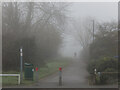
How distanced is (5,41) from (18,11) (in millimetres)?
2724

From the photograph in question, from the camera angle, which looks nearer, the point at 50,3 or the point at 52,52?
the point at 52,52

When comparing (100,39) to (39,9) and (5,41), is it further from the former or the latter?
(5,41)

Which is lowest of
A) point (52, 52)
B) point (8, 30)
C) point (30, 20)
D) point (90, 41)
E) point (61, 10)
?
point (52, 52)

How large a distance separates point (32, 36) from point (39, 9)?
2.58m

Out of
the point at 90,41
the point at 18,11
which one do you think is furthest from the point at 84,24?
the point at 18,11

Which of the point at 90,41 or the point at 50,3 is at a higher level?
the point at 50,3

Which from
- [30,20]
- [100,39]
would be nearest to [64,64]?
[100,39]

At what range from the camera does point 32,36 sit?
520 inches

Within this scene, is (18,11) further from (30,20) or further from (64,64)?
(64,64)

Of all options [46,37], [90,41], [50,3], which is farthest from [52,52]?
[50,3]

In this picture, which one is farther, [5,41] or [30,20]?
[30,20]

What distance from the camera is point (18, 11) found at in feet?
45.8

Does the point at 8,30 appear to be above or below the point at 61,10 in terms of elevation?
below

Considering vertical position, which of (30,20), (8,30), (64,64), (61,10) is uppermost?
(61,10)
